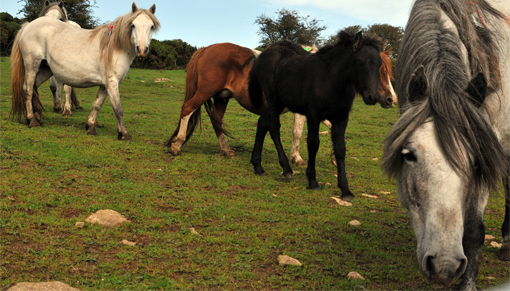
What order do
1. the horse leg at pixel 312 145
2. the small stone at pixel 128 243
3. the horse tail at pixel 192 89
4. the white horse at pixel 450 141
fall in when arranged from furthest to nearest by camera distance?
the horse tail at pixel 192 89, the horse leg at pixel 312 145, the small stone at pixel 128 243, the white horse at pixel 450 141

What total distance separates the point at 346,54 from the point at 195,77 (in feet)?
10.5

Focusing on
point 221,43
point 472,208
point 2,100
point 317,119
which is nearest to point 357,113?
point 221,43

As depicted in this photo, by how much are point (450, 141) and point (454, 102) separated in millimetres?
279

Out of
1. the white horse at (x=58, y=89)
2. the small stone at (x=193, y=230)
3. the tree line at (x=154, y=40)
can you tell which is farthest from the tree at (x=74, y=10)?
the small stone at (x=193, y=230)

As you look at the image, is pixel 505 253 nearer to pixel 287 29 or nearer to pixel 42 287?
pixel 42 287

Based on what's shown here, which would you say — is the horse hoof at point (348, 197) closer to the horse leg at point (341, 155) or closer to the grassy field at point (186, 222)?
the horse leg at point (341, 155)

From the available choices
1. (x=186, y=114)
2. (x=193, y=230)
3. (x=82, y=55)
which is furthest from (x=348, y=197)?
(x=82, y=55)

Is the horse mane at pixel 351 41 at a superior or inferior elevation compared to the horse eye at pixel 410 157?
superior

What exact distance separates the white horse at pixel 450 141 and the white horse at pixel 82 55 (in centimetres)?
595

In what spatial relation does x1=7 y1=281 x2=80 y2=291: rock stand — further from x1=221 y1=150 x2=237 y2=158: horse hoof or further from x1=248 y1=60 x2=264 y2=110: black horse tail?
x1=221 y1=150 x2=237 y2=158: horse hoof

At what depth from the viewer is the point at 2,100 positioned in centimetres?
1154

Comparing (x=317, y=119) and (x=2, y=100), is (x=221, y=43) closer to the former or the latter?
(x=317, y=119)

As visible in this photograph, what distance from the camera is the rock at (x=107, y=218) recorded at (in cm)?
401

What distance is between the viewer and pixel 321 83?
19.0 feet
